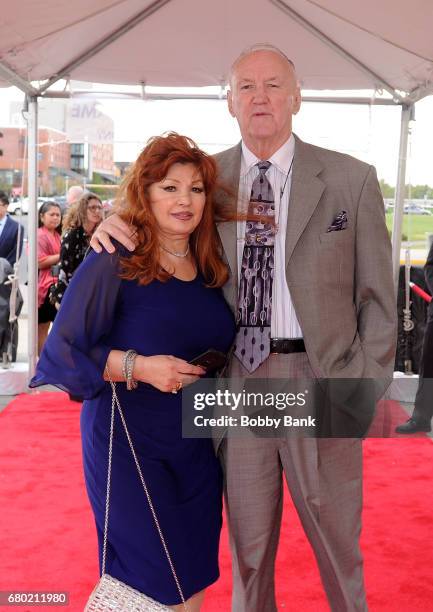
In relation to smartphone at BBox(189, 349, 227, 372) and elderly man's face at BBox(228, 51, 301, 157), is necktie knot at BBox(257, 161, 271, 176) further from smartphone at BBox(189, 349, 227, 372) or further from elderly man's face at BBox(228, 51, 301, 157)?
smartphone at BBox(189, 349, 227, 372)

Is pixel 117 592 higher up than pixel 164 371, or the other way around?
pixel 164 371

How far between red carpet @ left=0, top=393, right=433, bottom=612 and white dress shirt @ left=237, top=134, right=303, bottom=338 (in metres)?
0.42

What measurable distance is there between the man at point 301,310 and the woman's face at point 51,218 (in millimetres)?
5160

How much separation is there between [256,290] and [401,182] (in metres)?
4.20

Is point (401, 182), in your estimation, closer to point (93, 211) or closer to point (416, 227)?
point (416, 227)

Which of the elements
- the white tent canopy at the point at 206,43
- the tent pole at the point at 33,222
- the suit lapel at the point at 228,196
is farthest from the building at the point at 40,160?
the suit lapel at the point at 228,196

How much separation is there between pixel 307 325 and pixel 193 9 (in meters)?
3.48

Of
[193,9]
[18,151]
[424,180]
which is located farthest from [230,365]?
[18,151]

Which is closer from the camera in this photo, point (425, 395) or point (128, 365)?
point (128, 365)

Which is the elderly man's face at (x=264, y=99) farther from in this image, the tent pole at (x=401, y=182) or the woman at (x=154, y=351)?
the tent pole at (x=401, y=182)

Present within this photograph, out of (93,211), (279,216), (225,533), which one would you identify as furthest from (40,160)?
(279,216)

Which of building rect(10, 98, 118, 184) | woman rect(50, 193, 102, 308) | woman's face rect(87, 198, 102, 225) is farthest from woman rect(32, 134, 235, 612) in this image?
building rect(10, 98, 118, 184)

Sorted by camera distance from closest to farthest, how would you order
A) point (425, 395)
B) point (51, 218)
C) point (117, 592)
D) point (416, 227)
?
point (117, 592) → point (425, 395) → point (416, 227) → point (51, 218)

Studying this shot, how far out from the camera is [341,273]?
205 centimetres
